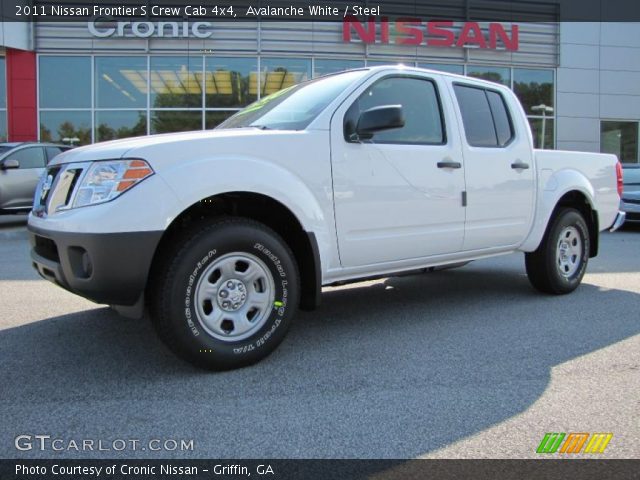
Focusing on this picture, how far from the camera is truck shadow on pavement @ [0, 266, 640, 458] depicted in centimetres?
246

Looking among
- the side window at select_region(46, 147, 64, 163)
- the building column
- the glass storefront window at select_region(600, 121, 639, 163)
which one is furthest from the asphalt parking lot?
the glass storefront window at select_region(600, 121, 639, 163)

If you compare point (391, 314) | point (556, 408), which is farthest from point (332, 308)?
point (556, 408)

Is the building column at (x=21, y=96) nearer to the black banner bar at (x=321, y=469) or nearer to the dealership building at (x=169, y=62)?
the dealership building at (x=169, y=62)

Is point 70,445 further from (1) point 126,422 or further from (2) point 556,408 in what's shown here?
(2) point 556,408

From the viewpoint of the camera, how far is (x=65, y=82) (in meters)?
17.3

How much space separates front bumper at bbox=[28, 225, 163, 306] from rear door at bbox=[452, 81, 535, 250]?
2523 millimetres

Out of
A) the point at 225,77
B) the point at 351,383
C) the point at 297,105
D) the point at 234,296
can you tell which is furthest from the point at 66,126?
the point at 351,383

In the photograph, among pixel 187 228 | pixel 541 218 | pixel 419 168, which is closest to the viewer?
pixel 187 228

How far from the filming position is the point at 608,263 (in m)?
7.54

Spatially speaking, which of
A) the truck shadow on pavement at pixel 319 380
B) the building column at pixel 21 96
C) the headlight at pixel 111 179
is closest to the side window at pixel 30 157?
the building column at pixel 21 96

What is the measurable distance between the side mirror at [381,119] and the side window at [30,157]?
9550 millimetres

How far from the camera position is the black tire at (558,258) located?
5102mm

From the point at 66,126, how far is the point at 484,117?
15.8 meters

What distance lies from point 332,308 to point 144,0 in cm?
1555
